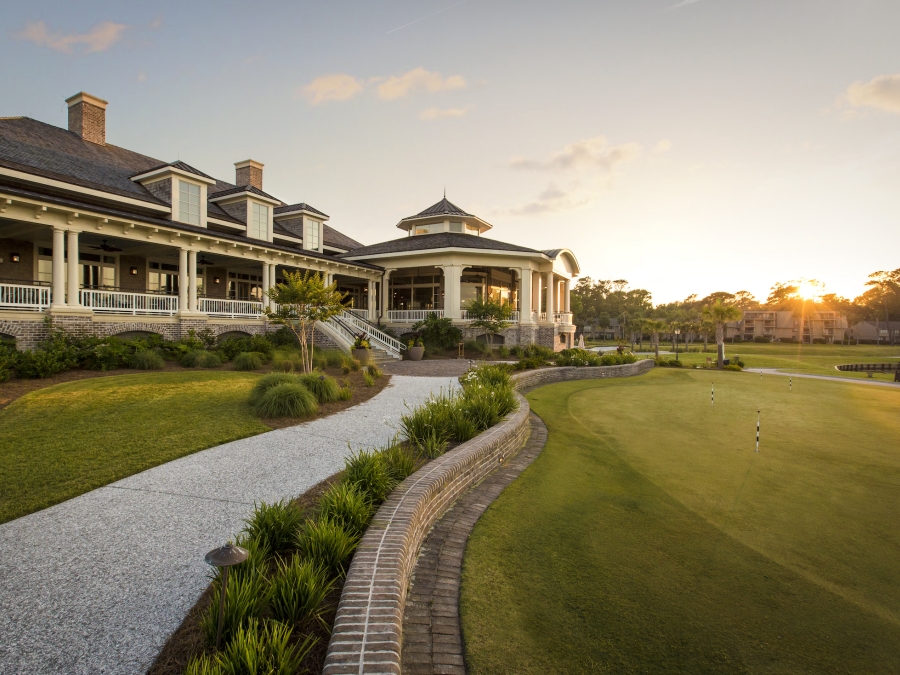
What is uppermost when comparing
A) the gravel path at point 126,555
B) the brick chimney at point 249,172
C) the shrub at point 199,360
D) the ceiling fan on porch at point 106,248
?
the brick chimney at point 249,172

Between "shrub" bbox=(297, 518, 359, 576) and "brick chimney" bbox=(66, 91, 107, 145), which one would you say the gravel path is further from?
"brick chimney" bbox=(66, 91, 107, 145)

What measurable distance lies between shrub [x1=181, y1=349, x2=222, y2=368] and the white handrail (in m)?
7.93

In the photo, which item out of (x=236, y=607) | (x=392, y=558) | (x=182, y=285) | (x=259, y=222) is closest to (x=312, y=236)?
(x=259, y=222)

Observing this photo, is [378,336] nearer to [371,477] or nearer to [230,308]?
[230,308]

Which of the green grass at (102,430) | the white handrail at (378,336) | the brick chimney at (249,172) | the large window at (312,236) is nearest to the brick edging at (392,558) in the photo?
the green grass at (102,430)

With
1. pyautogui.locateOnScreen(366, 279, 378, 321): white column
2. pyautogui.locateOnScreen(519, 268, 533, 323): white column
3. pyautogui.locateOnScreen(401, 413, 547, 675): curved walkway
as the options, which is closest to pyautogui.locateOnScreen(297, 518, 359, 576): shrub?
pyautogui.locateOnScreen(401, 413, 547, 675): curved walkway

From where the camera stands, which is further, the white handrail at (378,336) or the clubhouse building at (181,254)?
the white handrail at (378,336)

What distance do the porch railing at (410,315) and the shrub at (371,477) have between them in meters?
21.6

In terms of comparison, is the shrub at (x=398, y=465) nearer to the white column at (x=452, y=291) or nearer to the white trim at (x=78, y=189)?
the white trim at (x=78, y=189)

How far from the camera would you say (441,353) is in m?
24.0

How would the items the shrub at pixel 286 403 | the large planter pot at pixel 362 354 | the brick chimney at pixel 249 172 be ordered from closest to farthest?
the shrub at pixel 286 403, the large planter pot at pixel 362 354, the brick chimney at pixel 249 172

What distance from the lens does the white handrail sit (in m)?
21.9

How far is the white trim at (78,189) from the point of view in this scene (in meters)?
15.4

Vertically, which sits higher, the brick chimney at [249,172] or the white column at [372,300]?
the brick chimney at [249,172]
